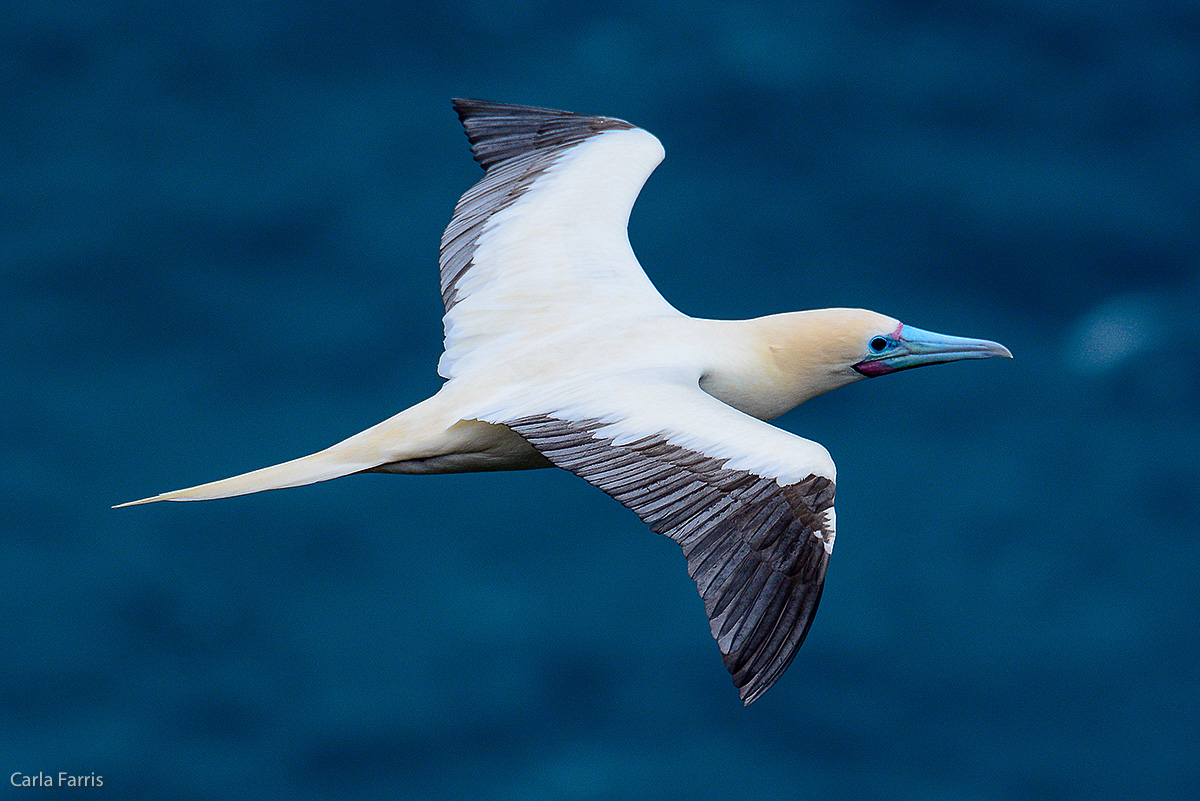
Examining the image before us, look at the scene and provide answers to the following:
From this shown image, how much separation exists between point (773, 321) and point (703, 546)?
2441 mm

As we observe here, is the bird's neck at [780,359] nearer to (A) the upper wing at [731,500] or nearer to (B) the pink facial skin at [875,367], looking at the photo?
(B) the pink facial skin at [875,367]

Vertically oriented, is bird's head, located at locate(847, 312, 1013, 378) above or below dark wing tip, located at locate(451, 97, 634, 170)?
below

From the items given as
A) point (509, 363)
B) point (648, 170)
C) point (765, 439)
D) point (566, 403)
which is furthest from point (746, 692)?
point (648, 170)

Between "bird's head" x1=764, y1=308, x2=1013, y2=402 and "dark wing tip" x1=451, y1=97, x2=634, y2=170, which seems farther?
"dark wing tip" x1=451, y1=97, x2=634, y2=170

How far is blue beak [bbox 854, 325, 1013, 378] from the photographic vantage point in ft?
34.7

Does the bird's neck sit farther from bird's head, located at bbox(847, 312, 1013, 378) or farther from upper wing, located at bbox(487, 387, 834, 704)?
upper wing, located at bbox(487, 387, 834, 704)

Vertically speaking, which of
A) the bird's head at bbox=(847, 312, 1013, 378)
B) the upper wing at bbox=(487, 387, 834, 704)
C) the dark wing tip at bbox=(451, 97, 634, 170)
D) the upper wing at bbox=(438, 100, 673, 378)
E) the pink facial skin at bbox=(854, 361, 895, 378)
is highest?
the dark wing tip at bbox=(451, 97, 634, 170)

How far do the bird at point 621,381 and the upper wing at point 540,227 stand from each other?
0.01m

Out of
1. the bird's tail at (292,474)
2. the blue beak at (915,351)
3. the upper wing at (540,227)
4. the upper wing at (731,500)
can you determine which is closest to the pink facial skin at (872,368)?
the blue beak at (915,351)

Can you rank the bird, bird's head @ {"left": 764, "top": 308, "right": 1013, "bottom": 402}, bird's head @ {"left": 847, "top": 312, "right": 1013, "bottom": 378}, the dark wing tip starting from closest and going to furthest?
the bird → bird's head @ {"left": 764, "top": 308, "right": 1013, "bottom": 402} → bird's head @ {"left": 847, "top": 312, "right": 1013, "bottom": 378} → the dark wing tip

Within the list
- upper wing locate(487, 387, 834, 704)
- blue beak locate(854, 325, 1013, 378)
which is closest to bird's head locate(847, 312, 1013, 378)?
blue beak locate(854, 325, 1013, 378)

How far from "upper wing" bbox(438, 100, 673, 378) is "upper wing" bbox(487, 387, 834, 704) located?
66.4 inches

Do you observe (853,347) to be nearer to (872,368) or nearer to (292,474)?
(872,368)

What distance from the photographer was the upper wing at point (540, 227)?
1081cm
